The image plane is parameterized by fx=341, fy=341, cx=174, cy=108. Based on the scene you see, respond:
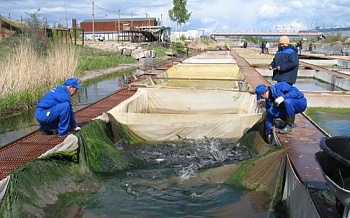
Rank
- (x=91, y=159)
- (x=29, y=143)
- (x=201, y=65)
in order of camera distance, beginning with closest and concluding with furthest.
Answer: (x=91, y=159), (x=29, y=143), (x=201, y=65)

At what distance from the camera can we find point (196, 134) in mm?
6980

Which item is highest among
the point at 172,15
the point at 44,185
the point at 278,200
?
the point at 172,15

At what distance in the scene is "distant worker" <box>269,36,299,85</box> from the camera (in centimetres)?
611

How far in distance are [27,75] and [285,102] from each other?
8.24 metres

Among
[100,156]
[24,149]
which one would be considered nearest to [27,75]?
[24,149]

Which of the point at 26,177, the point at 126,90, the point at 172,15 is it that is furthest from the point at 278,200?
the point at 172,15

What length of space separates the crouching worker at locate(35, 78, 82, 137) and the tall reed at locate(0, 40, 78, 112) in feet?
15.5

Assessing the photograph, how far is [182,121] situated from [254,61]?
20109 mm

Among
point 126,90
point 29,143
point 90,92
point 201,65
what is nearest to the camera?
point 29,143

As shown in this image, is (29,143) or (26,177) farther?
(29,143)

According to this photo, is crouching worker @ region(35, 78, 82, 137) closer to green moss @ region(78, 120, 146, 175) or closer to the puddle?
green moss @ region(78, 120, 146, 175)

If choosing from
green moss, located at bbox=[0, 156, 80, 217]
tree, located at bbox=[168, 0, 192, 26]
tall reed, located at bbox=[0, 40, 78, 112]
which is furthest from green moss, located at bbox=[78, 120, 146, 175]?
tree, located at bbox=[168, 0, 192, 26]

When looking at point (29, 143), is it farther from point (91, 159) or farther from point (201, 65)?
point (201, 65)

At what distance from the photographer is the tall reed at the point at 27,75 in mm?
9551
